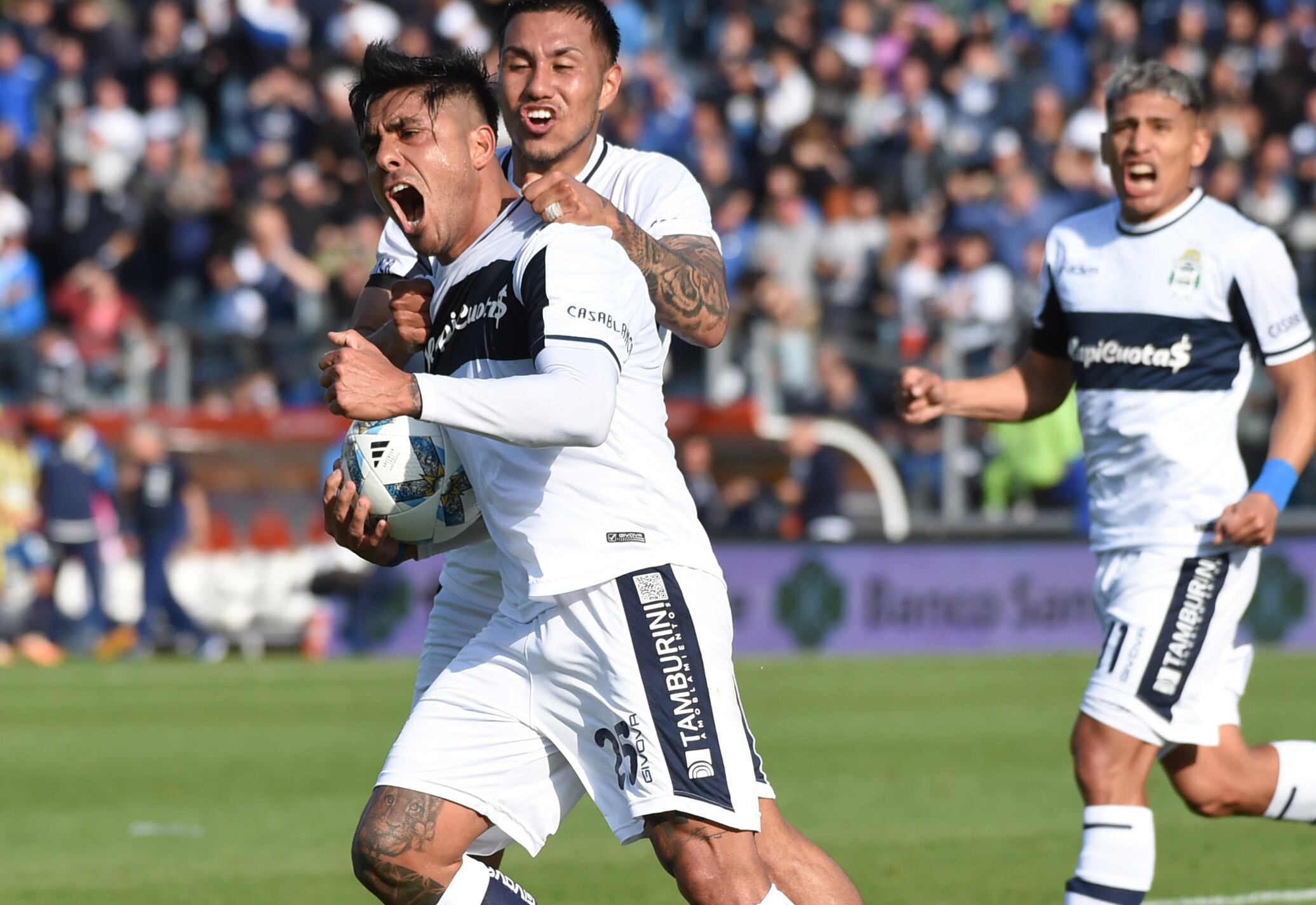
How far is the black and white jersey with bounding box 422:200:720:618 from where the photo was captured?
439cm

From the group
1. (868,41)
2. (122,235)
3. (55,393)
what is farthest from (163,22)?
(868,41)

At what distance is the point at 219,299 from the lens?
20.0 m

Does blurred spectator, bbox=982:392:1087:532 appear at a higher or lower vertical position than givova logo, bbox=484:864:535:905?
lower

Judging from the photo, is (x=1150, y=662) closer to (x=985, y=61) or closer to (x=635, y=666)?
(x=635, y=666)

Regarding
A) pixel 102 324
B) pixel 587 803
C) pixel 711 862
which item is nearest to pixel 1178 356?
pixel 711 862

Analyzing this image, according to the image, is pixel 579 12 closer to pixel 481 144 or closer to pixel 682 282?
pixel 481 144

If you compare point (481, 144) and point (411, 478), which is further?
point (411, 478)

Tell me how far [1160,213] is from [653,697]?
2.87 m

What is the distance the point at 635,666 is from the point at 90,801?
612cm

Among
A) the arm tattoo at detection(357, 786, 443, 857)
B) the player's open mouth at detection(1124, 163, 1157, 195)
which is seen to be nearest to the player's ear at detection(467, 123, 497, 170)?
the arm tattoo at detection(357, 786, 443, 857)

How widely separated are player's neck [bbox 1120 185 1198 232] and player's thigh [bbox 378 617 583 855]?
110 inches

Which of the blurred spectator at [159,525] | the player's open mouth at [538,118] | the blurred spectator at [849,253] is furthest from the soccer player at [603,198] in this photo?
the blurred spectator at [159,525]

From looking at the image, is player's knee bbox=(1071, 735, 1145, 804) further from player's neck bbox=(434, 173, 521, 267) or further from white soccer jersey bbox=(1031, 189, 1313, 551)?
player's neck bbox=(434, 173, 521, 267)

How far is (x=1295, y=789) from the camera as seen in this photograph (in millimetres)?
6195
